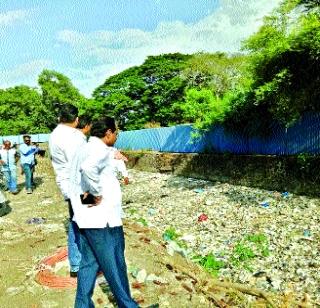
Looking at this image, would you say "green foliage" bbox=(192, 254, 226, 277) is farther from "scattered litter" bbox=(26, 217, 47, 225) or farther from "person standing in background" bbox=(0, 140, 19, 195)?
"person standing in background" bbox=(0, 140, 19, 195)

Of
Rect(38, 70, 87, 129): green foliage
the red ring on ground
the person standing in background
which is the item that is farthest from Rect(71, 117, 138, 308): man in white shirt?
Rect(38, 70, 87, 129): green foliage

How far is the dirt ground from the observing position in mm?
5066

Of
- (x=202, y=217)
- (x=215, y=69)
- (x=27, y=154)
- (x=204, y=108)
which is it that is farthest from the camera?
(x=215, y=69)

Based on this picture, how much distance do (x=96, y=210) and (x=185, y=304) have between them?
6.55 feet

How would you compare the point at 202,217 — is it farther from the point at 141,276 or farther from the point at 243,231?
the point at 141,276

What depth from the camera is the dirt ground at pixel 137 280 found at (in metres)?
5.07

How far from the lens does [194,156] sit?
17781 millimetres

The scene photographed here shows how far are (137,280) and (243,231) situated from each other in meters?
4.11

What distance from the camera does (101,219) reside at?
3744 millimetres

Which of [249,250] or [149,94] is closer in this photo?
[249,250]

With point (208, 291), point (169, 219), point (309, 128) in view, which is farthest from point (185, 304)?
point (309, 128)

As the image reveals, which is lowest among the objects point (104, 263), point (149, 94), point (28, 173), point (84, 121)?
point (28, 173)

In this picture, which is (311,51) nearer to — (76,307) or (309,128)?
(309,128)

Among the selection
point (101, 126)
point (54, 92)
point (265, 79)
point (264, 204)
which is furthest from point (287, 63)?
point (54, 92)
